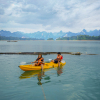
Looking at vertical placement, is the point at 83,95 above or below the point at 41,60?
below

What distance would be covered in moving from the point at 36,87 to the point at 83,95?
4.64 metres

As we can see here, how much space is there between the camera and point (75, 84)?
14523 mm

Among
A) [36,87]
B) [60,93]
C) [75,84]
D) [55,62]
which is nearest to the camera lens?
[60,93]

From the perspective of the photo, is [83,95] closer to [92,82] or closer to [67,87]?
[67,87]

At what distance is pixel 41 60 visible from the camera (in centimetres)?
2014

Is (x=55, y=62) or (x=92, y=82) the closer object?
(x=92, y=82)

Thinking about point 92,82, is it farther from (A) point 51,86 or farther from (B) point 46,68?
(B) point 46,68

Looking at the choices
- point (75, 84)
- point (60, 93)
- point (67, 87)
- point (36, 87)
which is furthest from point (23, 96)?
point (75, 84)

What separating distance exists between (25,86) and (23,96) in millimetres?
2390

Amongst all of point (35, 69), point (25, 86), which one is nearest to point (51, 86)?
point (25, 86)

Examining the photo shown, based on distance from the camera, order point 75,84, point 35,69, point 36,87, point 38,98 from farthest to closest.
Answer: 1. point 35,69
2. point 75,84
3. point 36,87
4. point 38,98

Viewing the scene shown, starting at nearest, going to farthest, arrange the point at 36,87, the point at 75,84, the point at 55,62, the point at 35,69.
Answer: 1. the point at 36,87
2. the point at 75,84
3. the point at 35,69
4. the point at 55,62

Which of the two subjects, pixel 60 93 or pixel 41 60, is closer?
pixel 60 93

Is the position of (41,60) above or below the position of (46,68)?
above
